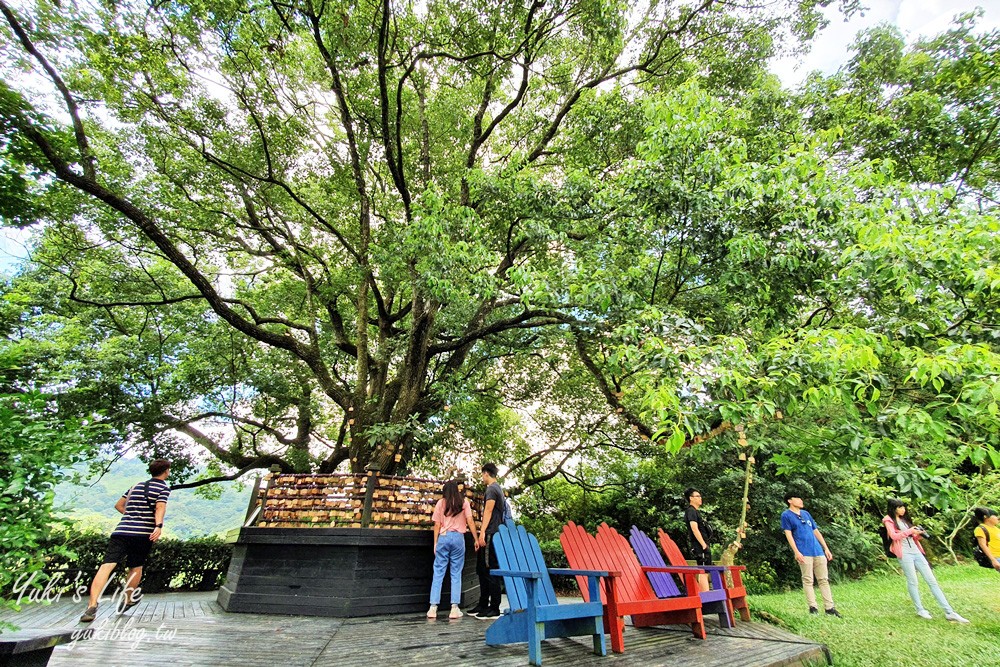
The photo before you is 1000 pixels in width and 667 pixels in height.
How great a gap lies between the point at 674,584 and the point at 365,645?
3317mm

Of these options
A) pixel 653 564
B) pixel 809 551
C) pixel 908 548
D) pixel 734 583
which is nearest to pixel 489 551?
pixel 653 564

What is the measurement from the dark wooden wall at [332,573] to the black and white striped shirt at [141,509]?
178 cm

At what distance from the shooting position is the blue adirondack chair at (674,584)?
4.86 meters

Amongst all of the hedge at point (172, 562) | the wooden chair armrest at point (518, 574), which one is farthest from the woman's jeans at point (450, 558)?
the hedge at point (172, 562)

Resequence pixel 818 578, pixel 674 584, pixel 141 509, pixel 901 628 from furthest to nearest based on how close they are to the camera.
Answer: pixel 818 578
pixel 901 628
pixel 674 584
pixel 141 509

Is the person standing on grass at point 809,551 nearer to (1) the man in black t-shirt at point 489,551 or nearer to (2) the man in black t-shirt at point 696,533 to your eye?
(2) the man in black t-shirt at point 696,533

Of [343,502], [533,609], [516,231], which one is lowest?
[533,609]

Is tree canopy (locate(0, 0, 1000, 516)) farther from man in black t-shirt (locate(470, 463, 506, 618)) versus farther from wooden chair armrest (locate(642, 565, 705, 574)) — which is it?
man in black t-shirt (locate(470, 463, 506, 618))

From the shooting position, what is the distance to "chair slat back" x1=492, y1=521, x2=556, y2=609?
3.79m

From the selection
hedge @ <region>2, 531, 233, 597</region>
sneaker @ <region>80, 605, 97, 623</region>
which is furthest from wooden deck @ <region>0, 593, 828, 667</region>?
hedge @ <region>2, 531, 233, 597</region>

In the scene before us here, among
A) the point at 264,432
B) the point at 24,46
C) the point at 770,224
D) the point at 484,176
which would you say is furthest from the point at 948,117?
the point at 264,432

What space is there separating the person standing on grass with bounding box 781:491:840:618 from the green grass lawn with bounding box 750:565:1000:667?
25 cm

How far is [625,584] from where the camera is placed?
4.45 m

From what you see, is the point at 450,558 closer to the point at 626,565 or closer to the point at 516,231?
the point at 626,565
